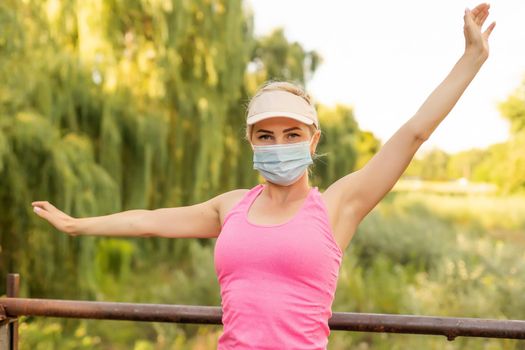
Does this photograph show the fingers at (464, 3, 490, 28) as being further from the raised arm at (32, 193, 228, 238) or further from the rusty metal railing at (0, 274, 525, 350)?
the rusty metal railing at (0, 274, 525, 350)

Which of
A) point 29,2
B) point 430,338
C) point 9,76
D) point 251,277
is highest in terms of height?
point 29,2

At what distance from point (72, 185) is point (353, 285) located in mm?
3465

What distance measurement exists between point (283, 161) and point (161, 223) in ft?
1.17

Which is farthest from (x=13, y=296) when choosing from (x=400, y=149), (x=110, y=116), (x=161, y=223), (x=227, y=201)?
(x=110, y=116)

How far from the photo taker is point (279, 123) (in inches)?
57.5

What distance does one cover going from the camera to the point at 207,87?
9.61 metres

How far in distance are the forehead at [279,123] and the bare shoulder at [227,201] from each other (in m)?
0.16

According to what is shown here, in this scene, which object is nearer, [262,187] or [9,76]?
[262,187]

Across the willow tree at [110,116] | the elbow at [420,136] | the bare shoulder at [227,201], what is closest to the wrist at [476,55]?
the elbow at [420,136]

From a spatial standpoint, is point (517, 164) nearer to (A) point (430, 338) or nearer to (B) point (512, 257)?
(B) point (512, 257)

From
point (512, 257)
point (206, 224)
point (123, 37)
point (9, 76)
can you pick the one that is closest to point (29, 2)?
point (9, 76)

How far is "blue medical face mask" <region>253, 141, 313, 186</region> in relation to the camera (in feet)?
4.76

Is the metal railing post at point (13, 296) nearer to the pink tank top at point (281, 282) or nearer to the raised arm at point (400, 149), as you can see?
the pink tank top at point (281, 282)

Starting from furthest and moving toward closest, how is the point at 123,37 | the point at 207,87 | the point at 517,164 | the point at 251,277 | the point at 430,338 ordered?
the point at 517,164 → the point at 207,87 → the point at 123,37 → the point at 430,338 → the point at 251,277
